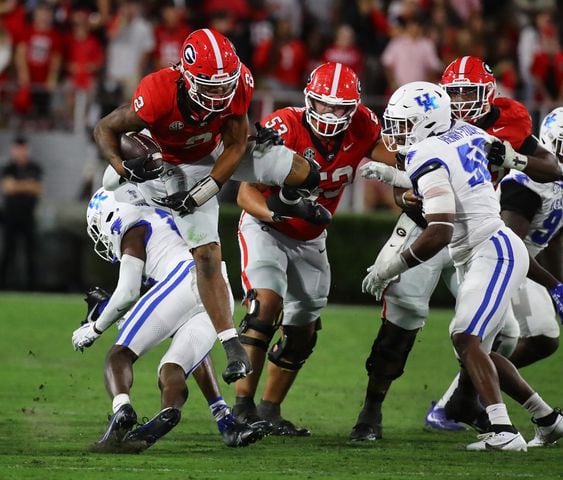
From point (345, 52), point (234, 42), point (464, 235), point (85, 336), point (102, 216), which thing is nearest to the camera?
point (464, 235)

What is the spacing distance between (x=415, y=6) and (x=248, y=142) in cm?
861

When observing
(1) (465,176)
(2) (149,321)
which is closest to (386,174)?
(1) (465,176)

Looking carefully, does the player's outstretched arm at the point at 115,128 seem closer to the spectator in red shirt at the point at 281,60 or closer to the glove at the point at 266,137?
the glove at the point at 266,137

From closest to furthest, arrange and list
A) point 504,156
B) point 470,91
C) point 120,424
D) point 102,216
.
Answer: point 120,424, point 504,156, point 102,216, point 470,91

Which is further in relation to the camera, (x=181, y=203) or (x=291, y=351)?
(x=291, y=351)

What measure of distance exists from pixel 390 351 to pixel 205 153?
1625mm

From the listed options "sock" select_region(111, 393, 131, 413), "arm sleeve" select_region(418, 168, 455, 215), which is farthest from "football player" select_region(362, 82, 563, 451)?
"sock" select_region(111, 393, 131, 413)

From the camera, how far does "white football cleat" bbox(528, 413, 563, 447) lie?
22.6 feet

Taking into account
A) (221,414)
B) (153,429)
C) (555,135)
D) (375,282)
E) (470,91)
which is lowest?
(221,414)

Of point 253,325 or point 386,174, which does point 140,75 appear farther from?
point 386,174

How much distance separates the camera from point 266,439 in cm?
711

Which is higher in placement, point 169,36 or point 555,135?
point 555,135

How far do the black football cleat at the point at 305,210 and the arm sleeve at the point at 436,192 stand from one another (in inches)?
32.6

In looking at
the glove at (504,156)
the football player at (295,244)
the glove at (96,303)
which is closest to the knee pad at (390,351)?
the football player at (295,244)
